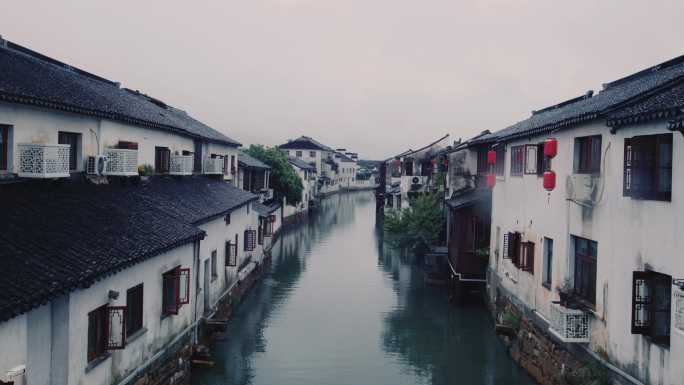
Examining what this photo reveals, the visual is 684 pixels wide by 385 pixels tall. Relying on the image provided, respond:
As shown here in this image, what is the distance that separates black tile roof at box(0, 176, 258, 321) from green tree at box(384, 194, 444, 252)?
59.4 ft

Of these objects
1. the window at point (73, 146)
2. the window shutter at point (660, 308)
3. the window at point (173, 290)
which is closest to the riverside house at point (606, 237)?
the window shutter at point (660, 308)

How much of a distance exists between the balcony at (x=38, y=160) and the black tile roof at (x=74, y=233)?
319 mm

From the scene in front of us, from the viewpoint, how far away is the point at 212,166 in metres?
26.9

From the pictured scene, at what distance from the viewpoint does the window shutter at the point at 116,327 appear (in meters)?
10.6

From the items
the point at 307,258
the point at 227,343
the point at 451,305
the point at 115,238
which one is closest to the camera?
the point at 115,238

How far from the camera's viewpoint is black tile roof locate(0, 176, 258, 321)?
8086mm

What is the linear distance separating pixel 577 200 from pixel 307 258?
983 inches

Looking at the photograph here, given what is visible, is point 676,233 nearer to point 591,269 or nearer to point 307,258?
point 591,269

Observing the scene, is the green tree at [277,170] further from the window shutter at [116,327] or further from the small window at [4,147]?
the window shutter at [116,327]

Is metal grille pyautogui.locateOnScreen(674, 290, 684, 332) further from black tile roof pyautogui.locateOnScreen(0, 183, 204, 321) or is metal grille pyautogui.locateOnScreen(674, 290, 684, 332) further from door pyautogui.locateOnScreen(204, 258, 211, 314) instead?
door pyautogui.locateOnScreen(204, 258, 211, 314)

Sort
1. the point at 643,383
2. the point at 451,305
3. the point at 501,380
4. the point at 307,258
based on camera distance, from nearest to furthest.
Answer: the point at 643,383
the point at 501,380
the point at 451,305
the point at 307,258

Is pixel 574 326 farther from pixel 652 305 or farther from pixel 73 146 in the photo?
pixel 73 146

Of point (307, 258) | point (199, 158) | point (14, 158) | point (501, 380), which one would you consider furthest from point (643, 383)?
point (307, 258)

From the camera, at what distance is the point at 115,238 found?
37.9ft
